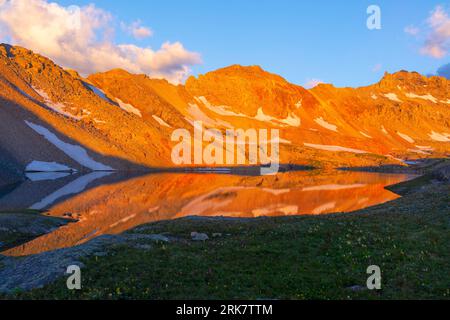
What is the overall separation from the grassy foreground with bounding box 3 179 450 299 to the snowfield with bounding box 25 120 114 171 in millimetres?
124993

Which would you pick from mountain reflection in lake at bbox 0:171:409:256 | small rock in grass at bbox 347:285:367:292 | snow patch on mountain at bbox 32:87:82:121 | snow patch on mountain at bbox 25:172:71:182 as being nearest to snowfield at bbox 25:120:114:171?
snow patch on mountain at bbox 25:172:71:182

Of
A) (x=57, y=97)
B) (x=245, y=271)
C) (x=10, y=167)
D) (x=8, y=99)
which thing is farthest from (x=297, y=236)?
(x=57, y=97)

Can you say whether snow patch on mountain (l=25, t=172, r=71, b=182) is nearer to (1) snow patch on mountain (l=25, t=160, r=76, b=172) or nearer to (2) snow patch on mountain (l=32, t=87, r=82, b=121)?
(1) snow patch on mountain (l=25, t=160, r=76, b=172)

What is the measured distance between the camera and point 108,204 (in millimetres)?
68438

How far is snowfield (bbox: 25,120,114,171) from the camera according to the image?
5536 inches

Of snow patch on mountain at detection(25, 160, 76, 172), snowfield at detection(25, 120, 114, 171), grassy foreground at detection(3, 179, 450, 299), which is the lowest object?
grassy foreground at detection(3, 179, 450, 299)

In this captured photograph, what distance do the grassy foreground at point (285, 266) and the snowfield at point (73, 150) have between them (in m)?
125

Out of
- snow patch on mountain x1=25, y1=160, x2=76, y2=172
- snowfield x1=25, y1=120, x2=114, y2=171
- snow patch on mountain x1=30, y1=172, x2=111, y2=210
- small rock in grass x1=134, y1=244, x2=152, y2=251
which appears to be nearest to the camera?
small rock in grass x1=134, y1=244, x2=152, y2=251

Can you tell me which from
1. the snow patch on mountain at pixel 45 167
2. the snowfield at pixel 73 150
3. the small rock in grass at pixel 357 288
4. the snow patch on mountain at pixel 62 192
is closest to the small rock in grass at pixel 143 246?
the small rock in grass at pixel 357 288

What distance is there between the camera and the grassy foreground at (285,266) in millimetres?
16906

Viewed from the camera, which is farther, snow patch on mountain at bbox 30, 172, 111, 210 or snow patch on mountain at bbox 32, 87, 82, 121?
snow patch on mountain at bbox 32, 87, 82, 121

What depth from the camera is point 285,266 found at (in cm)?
2084

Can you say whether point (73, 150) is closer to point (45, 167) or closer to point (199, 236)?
point (45, 167)

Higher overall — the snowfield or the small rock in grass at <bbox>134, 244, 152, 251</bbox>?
the snowfield
